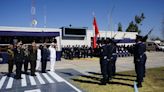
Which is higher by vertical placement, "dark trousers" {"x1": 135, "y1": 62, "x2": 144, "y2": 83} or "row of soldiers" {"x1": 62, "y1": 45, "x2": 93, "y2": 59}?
"row of soldiers" {"x1": 62, "y1": 45, "x2": 93, "y2": 59}

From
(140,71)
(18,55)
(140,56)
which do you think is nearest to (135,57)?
(140,56)

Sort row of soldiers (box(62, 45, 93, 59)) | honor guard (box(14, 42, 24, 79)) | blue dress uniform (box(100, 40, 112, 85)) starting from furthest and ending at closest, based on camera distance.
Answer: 1. row of soldiers (box(62, 45, 93, 59))
2. honor guard (box(14, 42, 24, 79))
3. blue dress uniform (box(100, 40, 112, 85))

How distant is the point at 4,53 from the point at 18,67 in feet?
38.1

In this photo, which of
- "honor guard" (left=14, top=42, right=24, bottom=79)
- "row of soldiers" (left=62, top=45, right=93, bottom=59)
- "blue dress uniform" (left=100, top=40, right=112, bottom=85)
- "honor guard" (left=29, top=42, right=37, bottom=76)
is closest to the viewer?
"blue dress uniform" (left=100, top=40, right=112, bottom=85)

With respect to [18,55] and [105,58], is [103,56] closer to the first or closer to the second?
[105,58]

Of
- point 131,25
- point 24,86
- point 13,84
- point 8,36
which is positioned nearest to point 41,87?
point 24,86

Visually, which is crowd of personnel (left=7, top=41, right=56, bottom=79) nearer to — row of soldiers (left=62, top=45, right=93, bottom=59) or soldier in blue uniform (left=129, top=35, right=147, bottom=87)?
soldier in blue uniform (left=129, top=35, right=147, bottom=87)

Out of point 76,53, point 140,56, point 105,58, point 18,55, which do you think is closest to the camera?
point 140,56

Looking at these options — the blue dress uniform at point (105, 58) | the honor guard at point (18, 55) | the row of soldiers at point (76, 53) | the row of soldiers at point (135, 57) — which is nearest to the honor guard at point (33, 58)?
the honor guard at point (18, 55)

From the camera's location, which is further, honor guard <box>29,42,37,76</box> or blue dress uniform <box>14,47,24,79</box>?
honor guard <box>29,42,37,76</box>

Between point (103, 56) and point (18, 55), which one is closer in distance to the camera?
point (103, 56)

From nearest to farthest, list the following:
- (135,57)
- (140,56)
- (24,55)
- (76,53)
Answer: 1. (140,56)
2. (135,57)
3. (24,55)
4. (76,53)

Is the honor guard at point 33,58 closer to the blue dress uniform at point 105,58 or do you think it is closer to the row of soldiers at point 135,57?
the row of soldiers at point 135,57

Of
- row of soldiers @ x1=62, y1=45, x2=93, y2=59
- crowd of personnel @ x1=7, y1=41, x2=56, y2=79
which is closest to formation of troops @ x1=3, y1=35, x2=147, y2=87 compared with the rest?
crowd of personnel @ x1=7, y1=41, x2=56, y2=79
